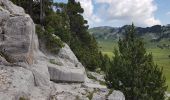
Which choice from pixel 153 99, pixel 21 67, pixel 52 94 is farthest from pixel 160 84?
pixel 21 67

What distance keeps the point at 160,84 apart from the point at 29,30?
20.0m

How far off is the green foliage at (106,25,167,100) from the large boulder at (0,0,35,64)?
15.0m

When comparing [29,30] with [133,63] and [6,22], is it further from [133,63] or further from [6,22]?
[133,63]

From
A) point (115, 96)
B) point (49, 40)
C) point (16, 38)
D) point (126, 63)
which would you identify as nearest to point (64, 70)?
point (115, 96)

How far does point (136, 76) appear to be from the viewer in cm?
4103

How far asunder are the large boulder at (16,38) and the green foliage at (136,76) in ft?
49.3

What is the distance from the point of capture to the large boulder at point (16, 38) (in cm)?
2831

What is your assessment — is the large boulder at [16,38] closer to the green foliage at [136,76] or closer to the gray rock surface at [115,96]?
the gray rock surface at [115,96]

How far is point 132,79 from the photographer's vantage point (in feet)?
134

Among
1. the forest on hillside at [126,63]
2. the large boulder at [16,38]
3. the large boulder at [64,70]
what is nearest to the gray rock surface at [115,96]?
the large boulder at [64,70]

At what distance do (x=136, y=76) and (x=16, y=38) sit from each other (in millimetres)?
17551

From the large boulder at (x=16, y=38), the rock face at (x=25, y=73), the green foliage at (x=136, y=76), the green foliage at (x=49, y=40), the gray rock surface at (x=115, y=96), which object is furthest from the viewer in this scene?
the green foliage at (x=49, y=40)

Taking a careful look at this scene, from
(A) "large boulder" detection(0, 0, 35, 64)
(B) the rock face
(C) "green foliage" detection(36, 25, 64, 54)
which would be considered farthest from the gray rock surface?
(C) "green foliage" detection(36, 25, 64, 54)

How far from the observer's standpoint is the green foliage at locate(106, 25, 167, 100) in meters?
40.3
